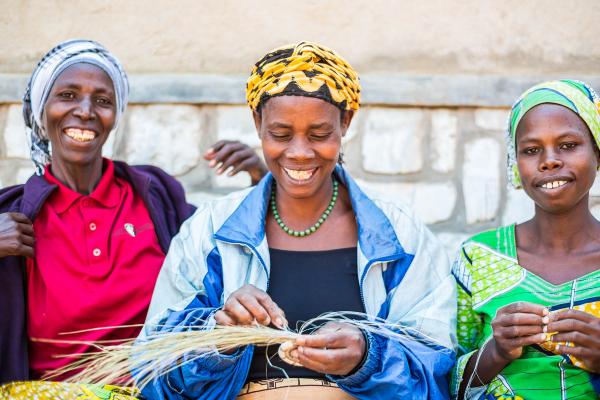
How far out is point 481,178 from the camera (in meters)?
4.50

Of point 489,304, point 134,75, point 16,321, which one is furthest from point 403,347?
point 134,75

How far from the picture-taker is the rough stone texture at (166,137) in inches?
184

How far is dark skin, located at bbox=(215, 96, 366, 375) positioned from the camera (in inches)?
110

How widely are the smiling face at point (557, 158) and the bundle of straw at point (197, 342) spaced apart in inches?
27.7

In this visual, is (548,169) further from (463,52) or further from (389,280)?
(463,52)

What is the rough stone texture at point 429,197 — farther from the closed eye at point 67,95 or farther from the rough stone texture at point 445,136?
the closed eye at point 67,95

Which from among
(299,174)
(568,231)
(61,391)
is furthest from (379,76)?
(61,391)

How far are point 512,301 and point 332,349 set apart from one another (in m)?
0.81

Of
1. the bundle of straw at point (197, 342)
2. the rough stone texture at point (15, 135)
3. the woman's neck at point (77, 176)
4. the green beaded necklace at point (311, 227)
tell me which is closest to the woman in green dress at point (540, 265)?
the bundle of straw at point (197, 342)

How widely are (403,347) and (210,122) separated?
2086 mm

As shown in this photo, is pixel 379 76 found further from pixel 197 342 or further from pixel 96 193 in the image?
pixel 197 342

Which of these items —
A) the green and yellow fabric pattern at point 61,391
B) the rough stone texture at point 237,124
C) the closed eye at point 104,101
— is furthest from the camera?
A: the rough stone texture at point 237,124

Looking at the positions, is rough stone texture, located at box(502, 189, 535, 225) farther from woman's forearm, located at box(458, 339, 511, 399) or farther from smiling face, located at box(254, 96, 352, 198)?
smiling face, located at box(254, 96, 352, 198)

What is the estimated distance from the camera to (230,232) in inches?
130
